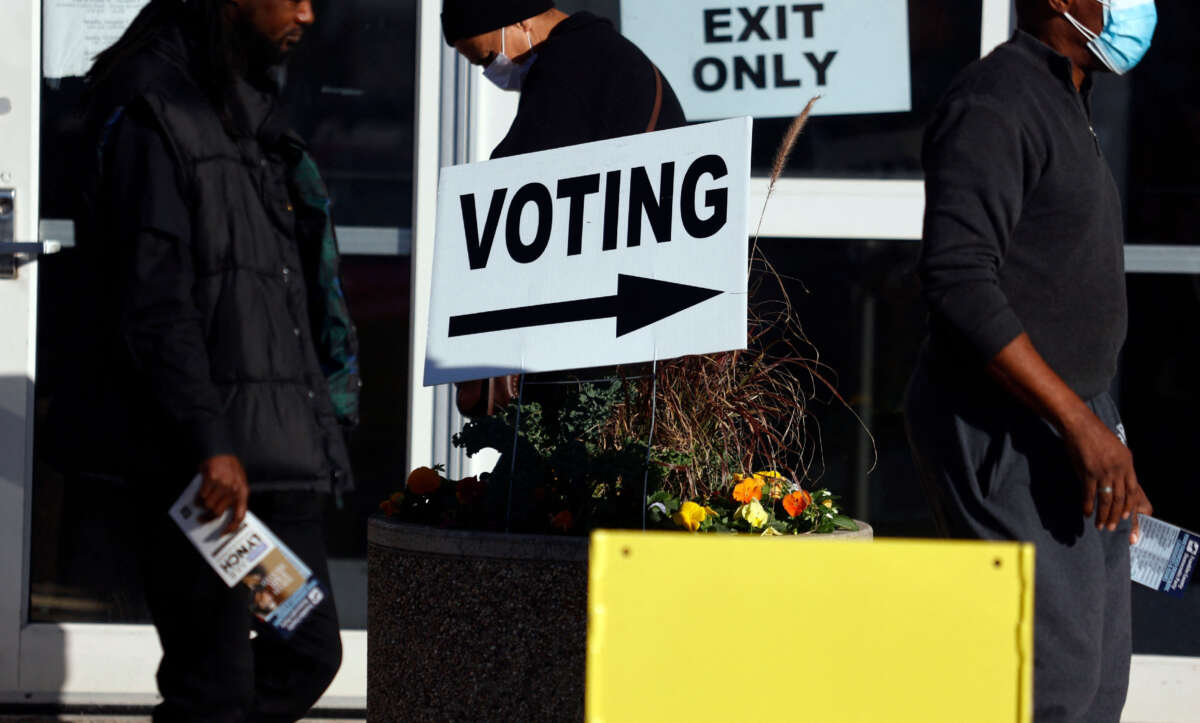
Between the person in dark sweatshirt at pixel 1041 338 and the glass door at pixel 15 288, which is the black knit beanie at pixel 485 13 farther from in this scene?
the glass door at pixel 15 288

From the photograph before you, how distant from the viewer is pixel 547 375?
10.2 ft

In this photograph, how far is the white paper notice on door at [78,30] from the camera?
166 inches

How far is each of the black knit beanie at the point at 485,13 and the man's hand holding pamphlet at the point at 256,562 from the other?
3.99 ft

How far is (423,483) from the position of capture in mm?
2883

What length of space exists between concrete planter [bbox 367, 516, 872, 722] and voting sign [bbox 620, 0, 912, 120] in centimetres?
212

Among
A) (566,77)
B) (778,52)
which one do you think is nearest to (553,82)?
(566,77)

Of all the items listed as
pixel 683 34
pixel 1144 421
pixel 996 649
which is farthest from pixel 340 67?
pixel 996 649

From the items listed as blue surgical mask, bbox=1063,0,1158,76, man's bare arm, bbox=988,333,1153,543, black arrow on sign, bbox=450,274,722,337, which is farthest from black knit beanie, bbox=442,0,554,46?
man's bare arm, bbox=988,333,1153,543

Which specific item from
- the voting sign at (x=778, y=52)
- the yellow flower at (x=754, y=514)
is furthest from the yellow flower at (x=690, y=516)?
the voting sign at (x=778, y=52)

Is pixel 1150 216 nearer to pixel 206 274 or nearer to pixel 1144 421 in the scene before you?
pixel 1144 421

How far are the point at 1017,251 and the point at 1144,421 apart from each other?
2.32m

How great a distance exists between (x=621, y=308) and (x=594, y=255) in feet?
0.40

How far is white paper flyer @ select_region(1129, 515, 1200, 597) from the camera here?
2500 mm

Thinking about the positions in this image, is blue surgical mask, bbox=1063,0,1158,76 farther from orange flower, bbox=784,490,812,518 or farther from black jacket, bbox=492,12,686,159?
orange flower, bbox=784,490,812,518
